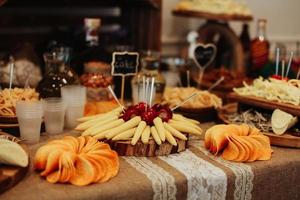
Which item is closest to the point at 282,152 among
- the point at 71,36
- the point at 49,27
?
the point at 71,36

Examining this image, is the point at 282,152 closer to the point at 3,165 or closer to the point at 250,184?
the point at 250,184

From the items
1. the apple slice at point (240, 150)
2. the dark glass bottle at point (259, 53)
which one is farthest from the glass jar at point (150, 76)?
the dark glass bottle at point (259, 53)

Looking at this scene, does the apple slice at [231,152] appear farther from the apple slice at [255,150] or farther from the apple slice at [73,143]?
the apple slice at [73,143]

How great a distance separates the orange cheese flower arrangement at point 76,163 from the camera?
101 cm

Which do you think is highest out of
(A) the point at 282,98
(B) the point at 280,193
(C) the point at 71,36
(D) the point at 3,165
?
(C) the point at 71,36

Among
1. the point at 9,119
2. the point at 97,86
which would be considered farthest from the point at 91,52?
the point at 9,119

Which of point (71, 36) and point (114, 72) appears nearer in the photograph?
point (114, 72)

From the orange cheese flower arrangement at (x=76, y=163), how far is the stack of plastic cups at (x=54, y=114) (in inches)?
9.6

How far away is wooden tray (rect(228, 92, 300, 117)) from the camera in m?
1.39

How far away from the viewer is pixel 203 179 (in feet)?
3.59

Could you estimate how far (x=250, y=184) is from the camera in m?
1.16

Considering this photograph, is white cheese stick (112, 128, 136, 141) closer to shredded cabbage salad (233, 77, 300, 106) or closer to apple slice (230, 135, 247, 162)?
apple slice (230, 135, 247, 162)

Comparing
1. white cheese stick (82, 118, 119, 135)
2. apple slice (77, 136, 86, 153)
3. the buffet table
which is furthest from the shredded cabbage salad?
apple slice (77, 136, 86, 153)

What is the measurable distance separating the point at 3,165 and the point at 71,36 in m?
1.11
